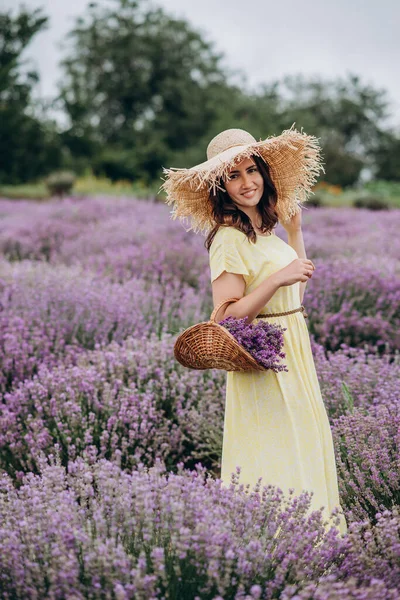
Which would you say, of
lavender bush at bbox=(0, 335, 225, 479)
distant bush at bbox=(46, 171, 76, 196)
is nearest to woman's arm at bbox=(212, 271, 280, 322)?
lavender bush at bbox=(0, 335, 225, 479)

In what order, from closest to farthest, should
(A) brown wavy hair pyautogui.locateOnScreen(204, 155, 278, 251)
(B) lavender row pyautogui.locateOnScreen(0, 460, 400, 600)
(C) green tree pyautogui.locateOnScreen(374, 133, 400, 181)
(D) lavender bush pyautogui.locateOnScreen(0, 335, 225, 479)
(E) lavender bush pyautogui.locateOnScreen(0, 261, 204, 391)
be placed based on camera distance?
(B) lavender row pyautogui.locateOnScreen(0, 460, 400, 600)
(A) brown wavy hair pyautogui.locateOnScreen(204, 155, 278, 251)
(D) lavender bush pyautogui.locateOnScreen(0, 335, 225, 479)
(E) lavender bush pyautogui.locateOnScreen(0, 261, 204, 391)
(C) green tree pyautogui.locateOnScreen(374, 133, 400, 181)

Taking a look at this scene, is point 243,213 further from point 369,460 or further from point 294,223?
point 369,460

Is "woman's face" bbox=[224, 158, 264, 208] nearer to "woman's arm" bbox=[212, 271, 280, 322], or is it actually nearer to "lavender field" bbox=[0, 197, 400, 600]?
"woman's arm" bbox=[212, 271, 280, 322]

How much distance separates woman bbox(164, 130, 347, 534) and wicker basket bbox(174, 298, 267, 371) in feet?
0.56

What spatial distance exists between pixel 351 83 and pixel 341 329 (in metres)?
52.4

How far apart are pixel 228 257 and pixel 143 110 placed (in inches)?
1386

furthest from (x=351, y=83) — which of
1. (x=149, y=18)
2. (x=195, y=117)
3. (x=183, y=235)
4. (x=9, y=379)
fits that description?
(x=9, y=379)

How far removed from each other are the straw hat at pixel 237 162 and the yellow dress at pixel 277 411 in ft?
0.70

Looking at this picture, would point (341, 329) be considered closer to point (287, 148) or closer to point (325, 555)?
point (287, 148)

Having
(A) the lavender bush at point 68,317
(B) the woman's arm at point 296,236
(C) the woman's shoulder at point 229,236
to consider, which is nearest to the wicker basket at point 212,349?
(C) the woman's shoulder at point 229,236

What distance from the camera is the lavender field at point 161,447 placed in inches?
63.4

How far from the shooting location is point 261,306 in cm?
219

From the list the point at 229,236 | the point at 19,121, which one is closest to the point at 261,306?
the point at 229,236

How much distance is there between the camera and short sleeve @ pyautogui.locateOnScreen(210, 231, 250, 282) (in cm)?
223
